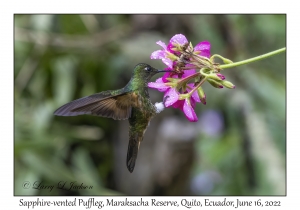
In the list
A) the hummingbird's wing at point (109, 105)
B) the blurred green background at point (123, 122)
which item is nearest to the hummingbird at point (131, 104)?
the hummingbird's wing at point (109, 105)

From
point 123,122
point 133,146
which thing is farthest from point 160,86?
point 123,122

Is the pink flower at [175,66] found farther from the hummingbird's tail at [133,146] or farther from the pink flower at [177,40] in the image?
the hummingbird's tail at [133,146]

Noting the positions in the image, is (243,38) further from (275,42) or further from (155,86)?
(155,86)

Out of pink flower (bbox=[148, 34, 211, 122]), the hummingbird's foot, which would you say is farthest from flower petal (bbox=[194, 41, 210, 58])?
the hummingbird's foot

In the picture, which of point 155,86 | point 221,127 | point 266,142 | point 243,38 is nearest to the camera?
point 155,86

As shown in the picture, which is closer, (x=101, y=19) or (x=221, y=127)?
(x=101, y=19)

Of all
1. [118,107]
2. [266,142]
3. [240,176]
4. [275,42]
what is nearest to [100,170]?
[240,176]
